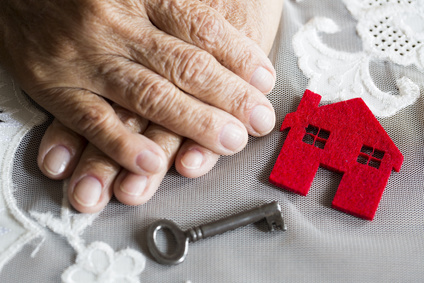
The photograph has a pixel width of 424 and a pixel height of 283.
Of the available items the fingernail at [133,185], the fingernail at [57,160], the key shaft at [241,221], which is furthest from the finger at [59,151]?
the key shaft at [241,221]

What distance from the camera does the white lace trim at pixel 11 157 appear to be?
24.5 inches

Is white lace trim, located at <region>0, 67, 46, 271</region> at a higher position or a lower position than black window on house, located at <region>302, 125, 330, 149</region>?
lower

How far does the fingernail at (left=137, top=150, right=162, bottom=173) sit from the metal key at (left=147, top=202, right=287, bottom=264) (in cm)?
8

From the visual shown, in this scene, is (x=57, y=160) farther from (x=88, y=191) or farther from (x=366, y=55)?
(x=366, y=55)

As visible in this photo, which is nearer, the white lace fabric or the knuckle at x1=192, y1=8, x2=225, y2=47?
the white lace fabric

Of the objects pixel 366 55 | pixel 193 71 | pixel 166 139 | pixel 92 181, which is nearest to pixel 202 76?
pixel 193 71

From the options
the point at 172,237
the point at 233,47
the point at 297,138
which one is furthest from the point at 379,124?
the point at 172,237

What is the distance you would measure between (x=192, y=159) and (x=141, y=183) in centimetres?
9

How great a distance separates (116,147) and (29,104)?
22 cm

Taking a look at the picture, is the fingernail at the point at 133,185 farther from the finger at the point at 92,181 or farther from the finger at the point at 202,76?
the finger at the point at 202,76

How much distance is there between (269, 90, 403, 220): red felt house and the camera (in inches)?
26.2

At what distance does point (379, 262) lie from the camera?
0.62m

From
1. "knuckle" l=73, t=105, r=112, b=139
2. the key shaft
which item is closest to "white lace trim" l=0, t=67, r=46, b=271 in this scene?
"knuckle" l=73, t=105, r=112, b=139

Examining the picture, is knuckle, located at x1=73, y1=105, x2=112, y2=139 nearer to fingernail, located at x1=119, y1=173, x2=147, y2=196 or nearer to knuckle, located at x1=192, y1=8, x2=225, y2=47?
fingernail, located at x1=119, y1=173, x2=147, y2=196
